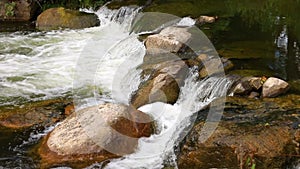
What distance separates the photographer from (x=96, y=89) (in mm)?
7008

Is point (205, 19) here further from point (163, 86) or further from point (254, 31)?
point (163, 86)

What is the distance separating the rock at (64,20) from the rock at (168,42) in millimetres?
3278

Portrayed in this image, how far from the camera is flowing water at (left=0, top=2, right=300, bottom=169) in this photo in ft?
16.5

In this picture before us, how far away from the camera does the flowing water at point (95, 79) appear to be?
5.04 m

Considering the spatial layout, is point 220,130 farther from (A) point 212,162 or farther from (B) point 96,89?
(B) point 96,89

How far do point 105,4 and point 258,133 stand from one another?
8451mm

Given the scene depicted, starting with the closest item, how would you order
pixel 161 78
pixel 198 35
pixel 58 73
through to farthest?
pixel 161 78 → pixel 58 73 → pixel 198 35

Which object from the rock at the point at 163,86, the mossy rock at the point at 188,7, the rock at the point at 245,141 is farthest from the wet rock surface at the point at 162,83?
the mossy rock at the point at 188,7

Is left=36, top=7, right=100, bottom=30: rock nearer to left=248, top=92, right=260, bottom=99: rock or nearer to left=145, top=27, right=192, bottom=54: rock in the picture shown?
left=145, top=27, right=192, bottom=54: rock

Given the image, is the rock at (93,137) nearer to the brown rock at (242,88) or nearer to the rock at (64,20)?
the brown rock at (242,88)

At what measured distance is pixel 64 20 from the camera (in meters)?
10.7

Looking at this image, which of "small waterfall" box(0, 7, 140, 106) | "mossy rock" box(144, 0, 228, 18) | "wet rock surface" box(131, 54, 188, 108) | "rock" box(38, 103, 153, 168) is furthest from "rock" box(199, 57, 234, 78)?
"mossy rock" box(144, 0, 228, 18)

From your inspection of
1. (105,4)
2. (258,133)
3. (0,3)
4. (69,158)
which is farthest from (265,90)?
(0,3)

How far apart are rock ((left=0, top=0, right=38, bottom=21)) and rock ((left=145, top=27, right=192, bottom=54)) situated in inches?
202
